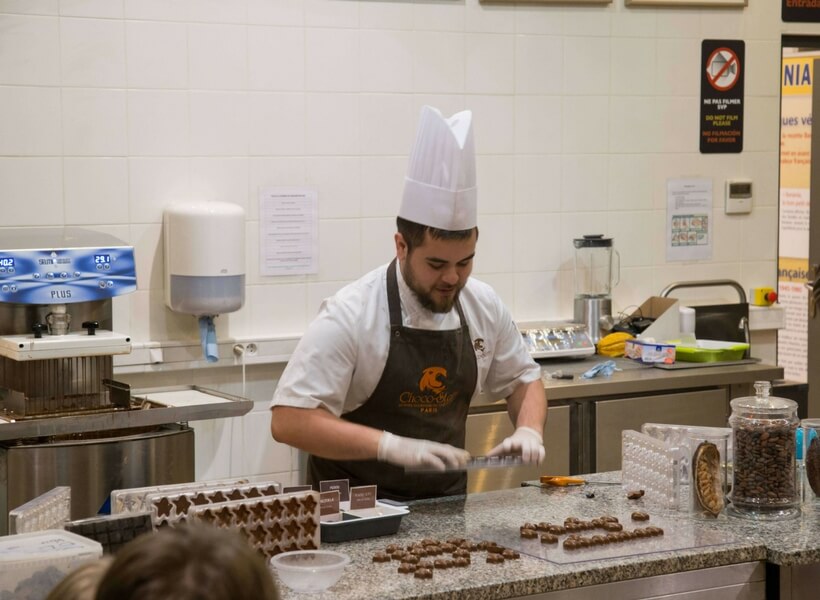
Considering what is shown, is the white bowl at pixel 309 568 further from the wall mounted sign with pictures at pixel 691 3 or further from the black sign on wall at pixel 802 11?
the black sign on wall at pixel 802 11

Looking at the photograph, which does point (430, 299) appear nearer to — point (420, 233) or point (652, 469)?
point (420, 233)

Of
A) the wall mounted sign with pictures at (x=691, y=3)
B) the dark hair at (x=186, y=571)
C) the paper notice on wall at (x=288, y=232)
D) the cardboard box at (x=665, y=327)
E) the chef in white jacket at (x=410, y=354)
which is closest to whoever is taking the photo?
the dark hair at (x=186, y=571)

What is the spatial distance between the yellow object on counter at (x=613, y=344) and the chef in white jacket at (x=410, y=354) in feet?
5.96

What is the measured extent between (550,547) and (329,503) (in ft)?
1.60

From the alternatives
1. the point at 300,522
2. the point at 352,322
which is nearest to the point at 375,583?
the point at 300,522

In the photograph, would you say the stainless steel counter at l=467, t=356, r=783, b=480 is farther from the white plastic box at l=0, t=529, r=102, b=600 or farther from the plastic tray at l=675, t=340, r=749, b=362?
the white plastic box at l=0, t=529, r=102, b=600

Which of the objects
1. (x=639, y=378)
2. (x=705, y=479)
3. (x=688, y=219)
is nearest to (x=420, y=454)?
(x=705, y=479)

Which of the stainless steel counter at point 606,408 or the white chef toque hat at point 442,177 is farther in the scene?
the stainless steel counter at point 606,408

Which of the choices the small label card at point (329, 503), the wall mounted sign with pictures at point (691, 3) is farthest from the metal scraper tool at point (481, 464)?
the wall mounted sign with pictures at point (691, 3)

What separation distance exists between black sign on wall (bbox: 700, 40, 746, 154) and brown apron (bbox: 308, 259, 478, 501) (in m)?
2.71

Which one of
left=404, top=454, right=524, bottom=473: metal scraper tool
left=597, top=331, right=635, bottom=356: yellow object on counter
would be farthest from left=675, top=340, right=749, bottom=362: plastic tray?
left=404, top=454, right=524, bottom=473: metal scraper tool

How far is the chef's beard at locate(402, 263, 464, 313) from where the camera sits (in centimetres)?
294

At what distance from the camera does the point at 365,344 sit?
2.94 meters

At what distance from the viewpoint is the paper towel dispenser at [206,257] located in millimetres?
4148
